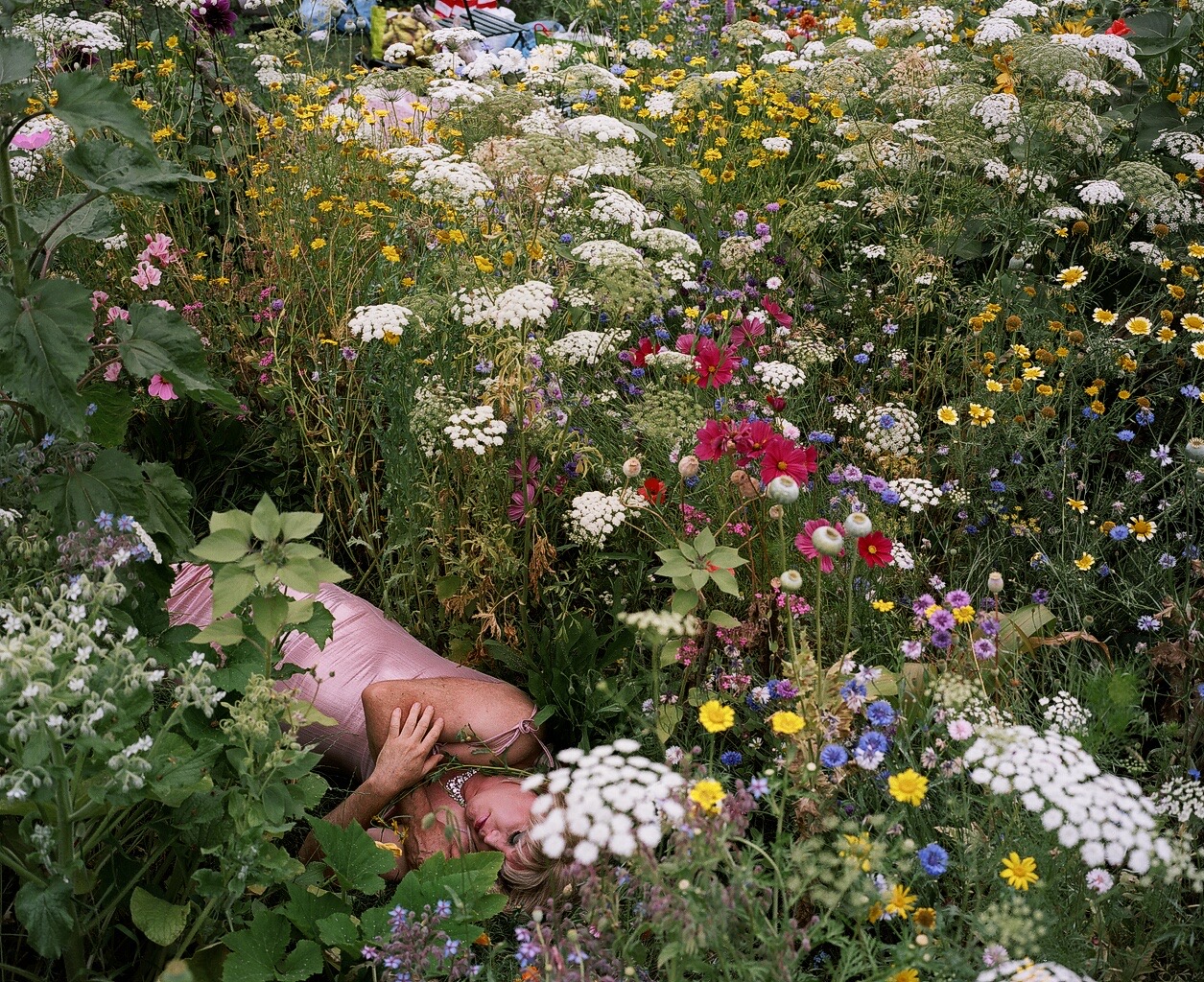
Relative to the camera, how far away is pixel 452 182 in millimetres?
2588

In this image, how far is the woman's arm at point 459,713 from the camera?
2.41 metres

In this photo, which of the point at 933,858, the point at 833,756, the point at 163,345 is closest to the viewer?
the point at 933,858

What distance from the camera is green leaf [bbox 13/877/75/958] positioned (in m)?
1.57

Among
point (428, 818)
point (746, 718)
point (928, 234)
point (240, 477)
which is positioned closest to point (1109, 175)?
point (928, 234)

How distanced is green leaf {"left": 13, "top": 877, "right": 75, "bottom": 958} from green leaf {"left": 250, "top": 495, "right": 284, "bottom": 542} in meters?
0.61

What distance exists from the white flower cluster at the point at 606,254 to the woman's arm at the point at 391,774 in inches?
43.2

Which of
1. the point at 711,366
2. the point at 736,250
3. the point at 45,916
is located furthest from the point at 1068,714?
the point at 736,250

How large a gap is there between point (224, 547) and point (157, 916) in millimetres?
668

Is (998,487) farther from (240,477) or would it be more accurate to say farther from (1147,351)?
(240,477)

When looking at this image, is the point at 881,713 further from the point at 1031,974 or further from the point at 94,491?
the point at 94,491

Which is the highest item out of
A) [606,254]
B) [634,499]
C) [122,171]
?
[122,171]

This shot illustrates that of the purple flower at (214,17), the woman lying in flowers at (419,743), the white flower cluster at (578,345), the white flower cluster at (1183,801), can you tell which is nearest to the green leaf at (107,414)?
the woman lying in flowers at (419,743)

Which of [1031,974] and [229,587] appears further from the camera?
[229,587]

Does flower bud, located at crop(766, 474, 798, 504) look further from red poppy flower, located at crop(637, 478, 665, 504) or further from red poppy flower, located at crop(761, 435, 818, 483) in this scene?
red poppy flower, located at crop(637, 478, 665, 504)
